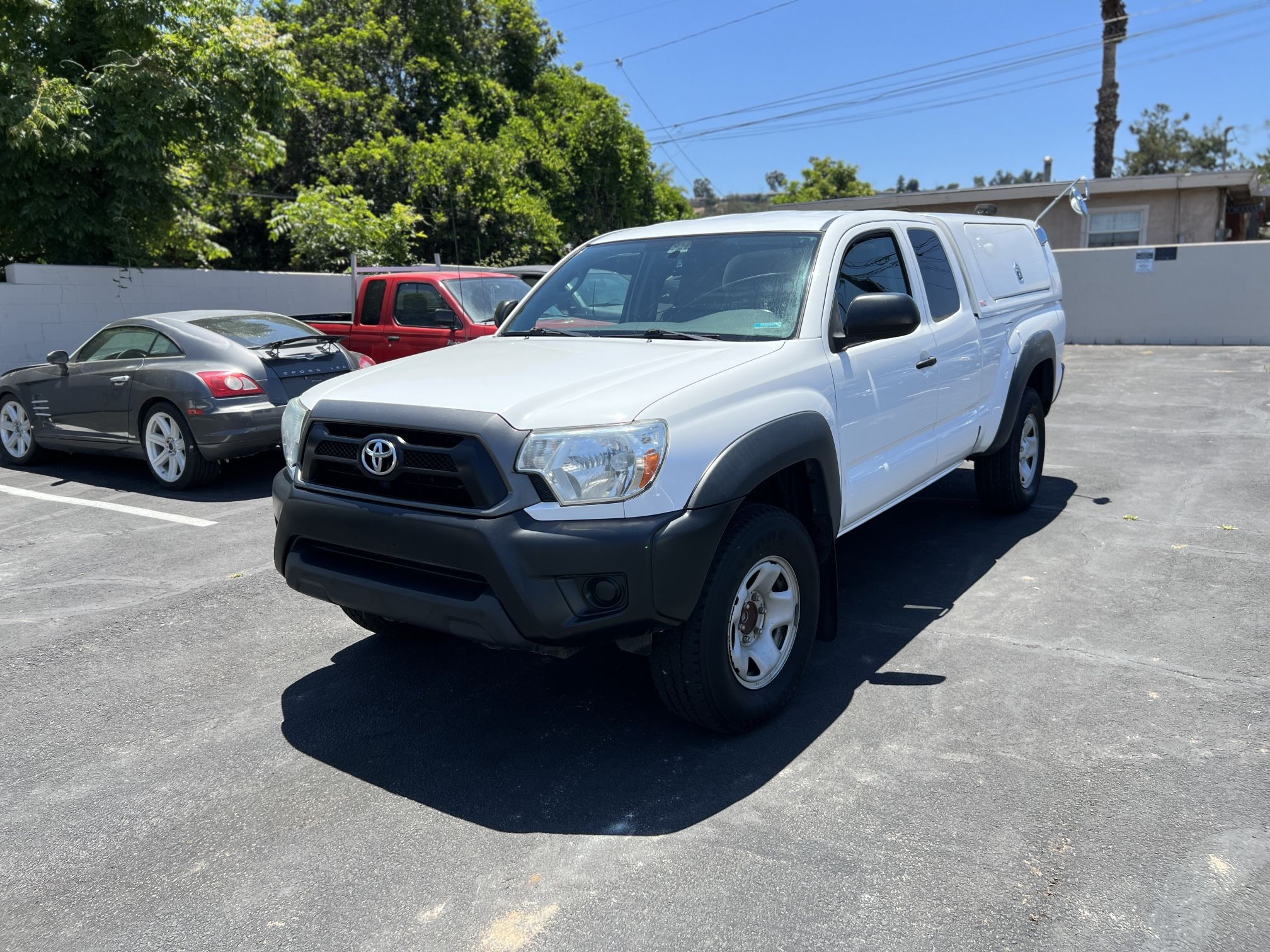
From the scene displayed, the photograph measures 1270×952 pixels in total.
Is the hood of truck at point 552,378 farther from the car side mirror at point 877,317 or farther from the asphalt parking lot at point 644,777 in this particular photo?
the asphalt parking lot at point 644,777

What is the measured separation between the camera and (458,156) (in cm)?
2148

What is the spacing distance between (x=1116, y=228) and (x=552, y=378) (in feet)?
77.6

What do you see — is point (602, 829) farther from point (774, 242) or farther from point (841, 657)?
point (774, 242)

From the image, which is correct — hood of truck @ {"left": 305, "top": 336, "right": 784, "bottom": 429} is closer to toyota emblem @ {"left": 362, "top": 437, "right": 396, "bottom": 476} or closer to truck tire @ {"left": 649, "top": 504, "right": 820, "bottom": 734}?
toyota emblem @ {"left": 362, "top": 437, "right": 396, "bottom": 476}

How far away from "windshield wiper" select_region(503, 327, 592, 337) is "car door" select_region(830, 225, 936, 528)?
1.22 m

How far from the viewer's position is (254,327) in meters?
9.07

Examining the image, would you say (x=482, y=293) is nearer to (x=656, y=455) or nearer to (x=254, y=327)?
(x=254, y=327)

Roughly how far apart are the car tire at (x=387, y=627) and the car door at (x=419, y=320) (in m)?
6.21

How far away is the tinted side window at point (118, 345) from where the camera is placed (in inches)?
345

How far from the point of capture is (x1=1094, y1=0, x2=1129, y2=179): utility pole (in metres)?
26.3

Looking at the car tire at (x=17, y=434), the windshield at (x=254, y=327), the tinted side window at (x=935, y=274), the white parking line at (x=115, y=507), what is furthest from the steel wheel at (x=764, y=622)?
the car tire at (x=17, y=434)

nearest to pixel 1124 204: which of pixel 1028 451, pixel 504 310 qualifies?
pixel 1028 451

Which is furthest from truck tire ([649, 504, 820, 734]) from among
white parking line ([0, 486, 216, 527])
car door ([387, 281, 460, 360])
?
car door ([387, 281, 460, 360])

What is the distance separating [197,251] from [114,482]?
8706 millimetres
